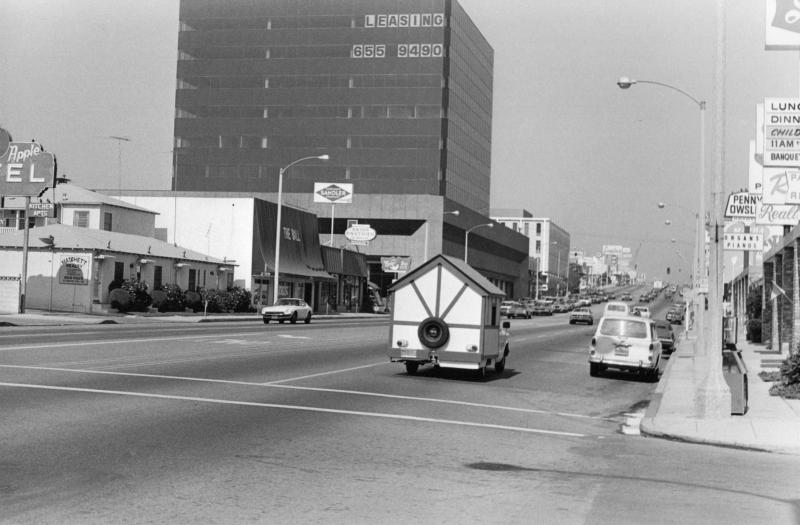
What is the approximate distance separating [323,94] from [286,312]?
7043cm

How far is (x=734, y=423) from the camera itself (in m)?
14.3

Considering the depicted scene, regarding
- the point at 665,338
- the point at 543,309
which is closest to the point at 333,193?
the point at 543,309

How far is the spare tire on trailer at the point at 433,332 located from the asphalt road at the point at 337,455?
3.44 feet

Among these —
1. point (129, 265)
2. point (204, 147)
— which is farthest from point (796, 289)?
point (204, 147)

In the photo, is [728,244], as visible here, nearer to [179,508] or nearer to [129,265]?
[179,508]

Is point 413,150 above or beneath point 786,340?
above

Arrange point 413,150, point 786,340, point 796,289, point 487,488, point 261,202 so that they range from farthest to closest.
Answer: point 413,150 → point 261,202 → point 786,340 → point 796,289 → point 487,488

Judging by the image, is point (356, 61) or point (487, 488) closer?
point (487, 488)

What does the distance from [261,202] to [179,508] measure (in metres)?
60.9

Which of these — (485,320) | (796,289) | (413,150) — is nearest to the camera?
(485,320)

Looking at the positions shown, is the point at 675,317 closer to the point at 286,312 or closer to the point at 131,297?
the point at 286,312

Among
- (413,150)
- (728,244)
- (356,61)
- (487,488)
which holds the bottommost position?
A: (487,488)

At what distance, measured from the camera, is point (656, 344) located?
82.2ft

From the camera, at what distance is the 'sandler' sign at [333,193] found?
90938 mm
